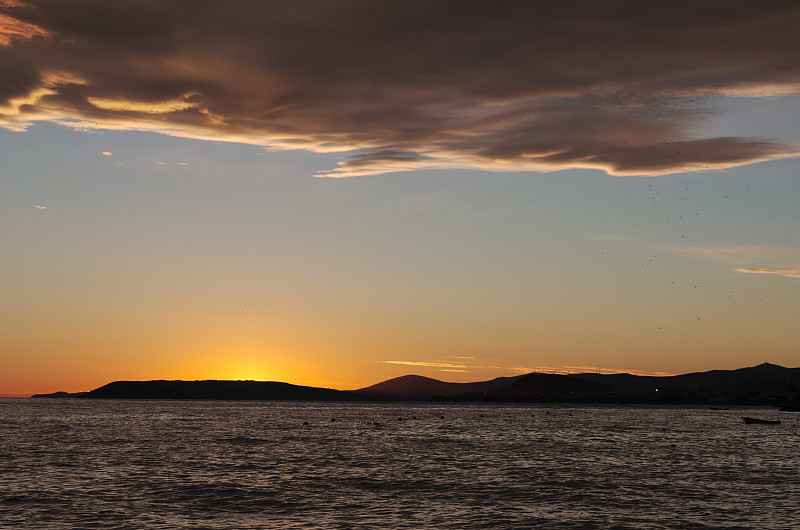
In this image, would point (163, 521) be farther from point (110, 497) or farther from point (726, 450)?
point (726, 450)

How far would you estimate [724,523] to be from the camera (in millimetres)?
52344

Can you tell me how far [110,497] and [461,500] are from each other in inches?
1117

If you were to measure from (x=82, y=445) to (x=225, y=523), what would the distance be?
75551 mm

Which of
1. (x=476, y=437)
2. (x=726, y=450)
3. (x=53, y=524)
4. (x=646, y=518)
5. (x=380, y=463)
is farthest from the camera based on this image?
(x=476, y=437)

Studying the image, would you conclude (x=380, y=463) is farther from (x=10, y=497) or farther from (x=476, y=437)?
(x=476, y=437)

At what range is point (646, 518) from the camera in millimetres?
54375

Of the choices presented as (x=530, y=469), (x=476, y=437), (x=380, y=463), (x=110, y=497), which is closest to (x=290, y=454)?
(x=380, y=463)

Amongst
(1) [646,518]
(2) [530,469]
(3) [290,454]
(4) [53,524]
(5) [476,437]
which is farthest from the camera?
(5) [476,437]

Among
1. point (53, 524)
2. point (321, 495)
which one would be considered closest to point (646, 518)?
point (321, 495)

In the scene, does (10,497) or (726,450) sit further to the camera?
(726,450)

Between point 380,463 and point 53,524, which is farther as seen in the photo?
point 380,463

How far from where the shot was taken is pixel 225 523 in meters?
50.9

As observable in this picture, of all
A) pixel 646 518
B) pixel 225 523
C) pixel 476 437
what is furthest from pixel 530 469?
pixel 476 437

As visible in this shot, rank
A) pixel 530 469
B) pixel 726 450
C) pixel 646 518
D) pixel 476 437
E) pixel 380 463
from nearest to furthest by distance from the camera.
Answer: pixel 646 518
pixel 530 469
pixel 380 463
pixel 726 450
pixel 476 437
